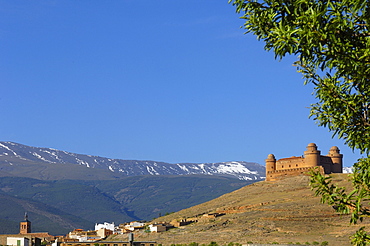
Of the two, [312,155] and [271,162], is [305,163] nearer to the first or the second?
[312,155]

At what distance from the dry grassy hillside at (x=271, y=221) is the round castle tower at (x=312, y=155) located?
4.76 metres

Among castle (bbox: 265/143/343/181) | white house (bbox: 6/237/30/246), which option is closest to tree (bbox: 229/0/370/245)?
white house (bbox: 6/237/30/246)

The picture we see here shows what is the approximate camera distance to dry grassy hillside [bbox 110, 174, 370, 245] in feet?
412

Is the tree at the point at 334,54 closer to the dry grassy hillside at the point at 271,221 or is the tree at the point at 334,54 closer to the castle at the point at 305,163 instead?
the dry grassy hillside at the point at 271,221

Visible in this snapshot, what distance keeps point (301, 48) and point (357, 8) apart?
1793 mm

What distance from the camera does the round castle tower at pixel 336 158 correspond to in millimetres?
180250

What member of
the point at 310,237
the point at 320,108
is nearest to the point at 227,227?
the point at 310,237

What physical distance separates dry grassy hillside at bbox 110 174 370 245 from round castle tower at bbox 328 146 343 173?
36.5 ft

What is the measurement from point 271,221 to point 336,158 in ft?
157

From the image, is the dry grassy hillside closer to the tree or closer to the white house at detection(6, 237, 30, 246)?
the white house at detection(6, 237, 30, 246)

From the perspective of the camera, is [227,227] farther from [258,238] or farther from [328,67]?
[328,67]

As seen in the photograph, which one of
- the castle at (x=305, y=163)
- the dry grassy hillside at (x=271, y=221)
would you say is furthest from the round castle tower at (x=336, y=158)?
the dry grassy hillside at (x=271, y=221)

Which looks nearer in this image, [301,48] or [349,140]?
[301,48]

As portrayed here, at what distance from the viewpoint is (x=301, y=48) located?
1734 centimetres
